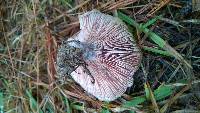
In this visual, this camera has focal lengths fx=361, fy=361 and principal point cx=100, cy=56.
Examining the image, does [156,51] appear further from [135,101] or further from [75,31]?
[75,31]

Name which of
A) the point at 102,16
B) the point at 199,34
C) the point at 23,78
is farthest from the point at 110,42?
the point at 23,78

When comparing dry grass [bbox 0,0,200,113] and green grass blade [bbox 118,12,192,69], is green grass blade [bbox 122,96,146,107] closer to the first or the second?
dry grass [bbox 0,0,200,113]

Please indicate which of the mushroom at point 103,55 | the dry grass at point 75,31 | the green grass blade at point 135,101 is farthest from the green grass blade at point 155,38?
the green grass blade at point 135,101

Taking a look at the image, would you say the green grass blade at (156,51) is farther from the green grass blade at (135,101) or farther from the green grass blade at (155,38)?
the green grass blade at (135,101)

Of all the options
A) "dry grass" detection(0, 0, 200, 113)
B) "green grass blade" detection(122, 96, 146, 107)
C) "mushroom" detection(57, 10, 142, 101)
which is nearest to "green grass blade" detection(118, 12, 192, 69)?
"dry grass" detection(0, 0, 200, 113)

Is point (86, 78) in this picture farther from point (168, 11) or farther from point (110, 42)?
point (168, 11)

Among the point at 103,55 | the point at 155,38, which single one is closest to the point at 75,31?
the point at 103,55

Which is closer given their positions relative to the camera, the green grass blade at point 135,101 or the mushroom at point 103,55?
the mushroom at point 103,55
